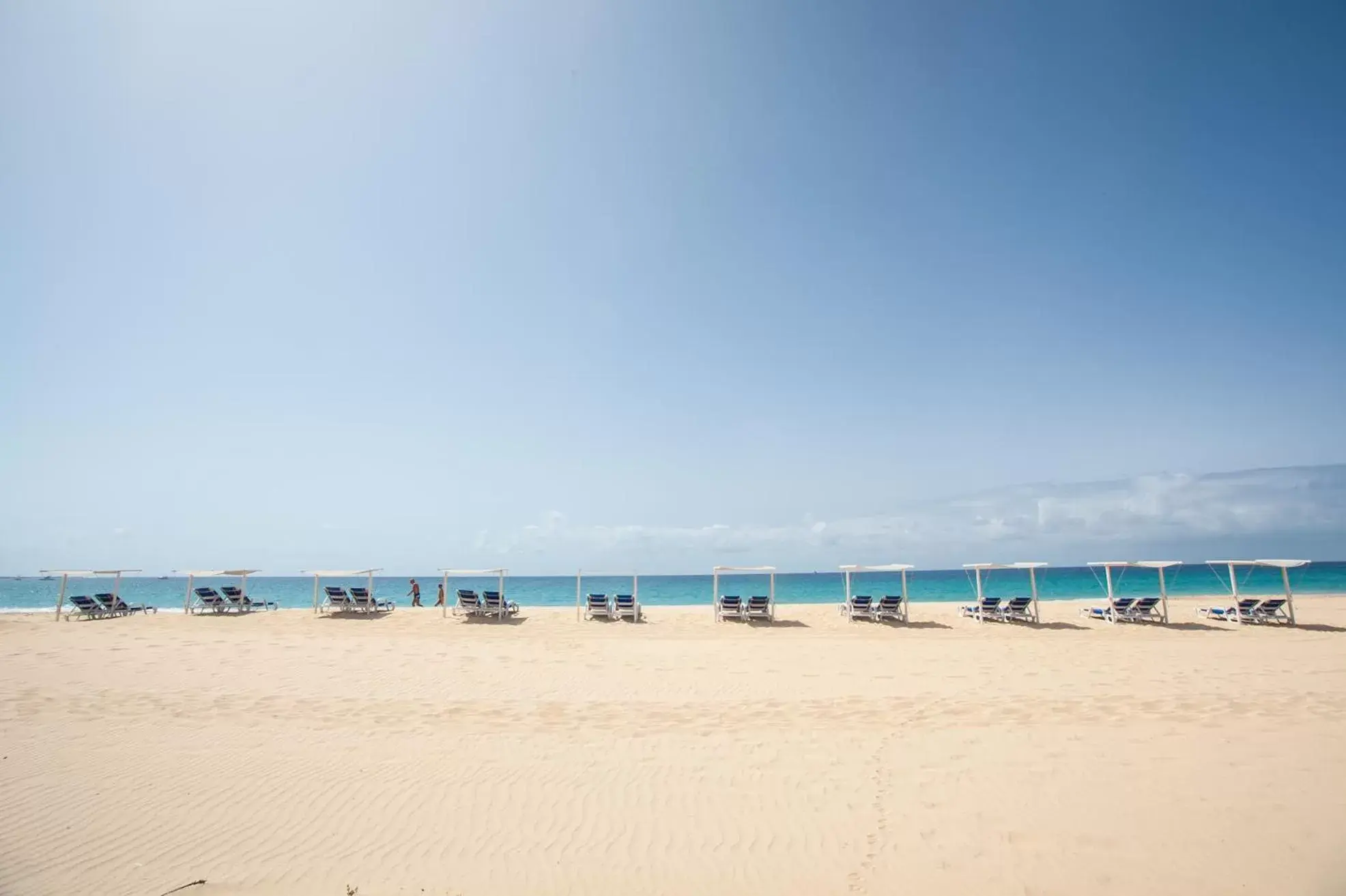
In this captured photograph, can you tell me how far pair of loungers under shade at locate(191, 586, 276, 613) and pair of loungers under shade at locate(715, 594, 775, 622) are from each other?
16.7m

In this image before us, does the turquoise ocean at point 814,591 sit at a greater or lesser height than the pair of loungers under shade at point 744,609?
lesser

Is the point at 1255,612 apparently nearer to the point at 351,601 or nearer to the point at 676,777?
the point at 676,777

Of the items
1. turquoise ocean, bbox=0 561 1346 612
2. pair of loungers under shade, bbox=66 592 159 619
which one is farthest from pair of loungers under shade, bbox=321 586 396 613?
turquoise ocean, bbox=0 561 1346 612

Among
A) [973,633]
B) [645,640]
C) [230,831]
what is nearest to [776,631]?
[645,640]

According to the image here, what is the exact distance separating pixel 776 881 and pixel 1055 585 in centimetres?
7471

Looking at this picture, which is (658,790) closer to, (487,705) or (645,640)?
(487,705)

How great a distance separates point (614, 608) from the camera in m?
21.7

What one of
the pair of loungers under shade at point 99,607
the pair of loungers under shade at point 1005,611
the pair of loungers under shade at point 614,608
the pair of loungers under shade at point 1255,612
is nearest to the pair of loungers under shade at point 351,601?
the pair of loungers under shade at point 99,607

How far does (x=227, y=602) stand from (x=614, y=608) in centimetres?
1441

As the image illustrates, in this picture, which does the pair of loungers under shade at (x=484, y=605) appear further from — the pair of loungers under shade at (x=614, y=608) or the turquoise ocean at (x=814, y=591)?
the turquoise ocean at (x=814, y=591)

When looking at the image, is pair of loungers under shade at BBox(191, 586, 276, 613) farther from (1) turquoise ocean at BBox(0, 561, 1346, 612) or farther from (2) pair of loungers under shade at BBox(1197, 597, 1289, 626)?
(2) pair of loungers under shade at BBox(1197, 597, 1289, 626)

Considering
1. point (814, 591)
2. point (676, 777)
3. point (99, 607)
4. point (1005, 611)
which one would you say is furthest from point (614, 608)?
point (814, 591)

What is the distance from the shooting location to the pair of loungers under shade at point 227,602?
22859mm

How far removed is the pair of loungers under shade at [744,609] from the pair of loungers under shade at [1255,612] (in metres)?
14.0
